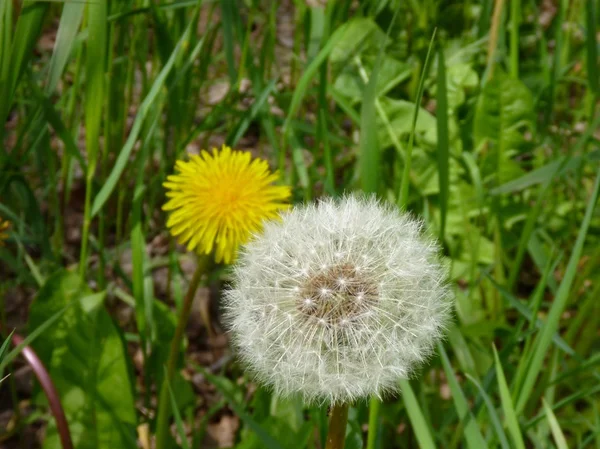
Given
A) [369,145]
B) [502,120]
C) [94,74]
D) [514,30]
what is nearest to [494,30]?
[514,30]

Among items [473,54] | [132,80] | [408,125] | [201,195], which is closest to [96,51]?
[201,195]

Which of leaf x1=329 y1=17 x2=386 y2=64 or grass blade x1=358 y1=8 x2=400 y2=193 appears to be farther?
leaf x1=329 y1=17 x2=386 y2=64

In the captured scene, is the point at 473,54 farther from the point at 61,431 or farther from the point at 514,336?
the point at 61,431

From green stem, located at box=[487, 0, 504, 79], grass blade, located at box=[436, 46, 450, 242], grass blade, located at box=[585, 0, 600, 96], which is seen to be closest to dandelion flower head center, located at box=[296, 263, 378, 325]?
grass blade, located at box=[436, 46, 450, 242]

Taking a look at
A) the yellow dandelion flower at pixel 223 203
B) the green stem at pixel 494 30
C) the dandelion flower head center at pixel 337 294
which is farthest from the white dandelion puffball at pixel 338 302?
the green stem at pixel 494 30

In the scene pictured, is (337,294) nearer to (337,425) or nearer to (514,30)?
(337,425)

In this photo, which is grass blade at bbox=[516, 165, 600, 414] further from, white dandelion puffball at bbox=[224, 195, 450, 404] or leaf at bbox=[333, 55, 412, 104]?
leaf at bbox=[333, 55, 412, 104]
